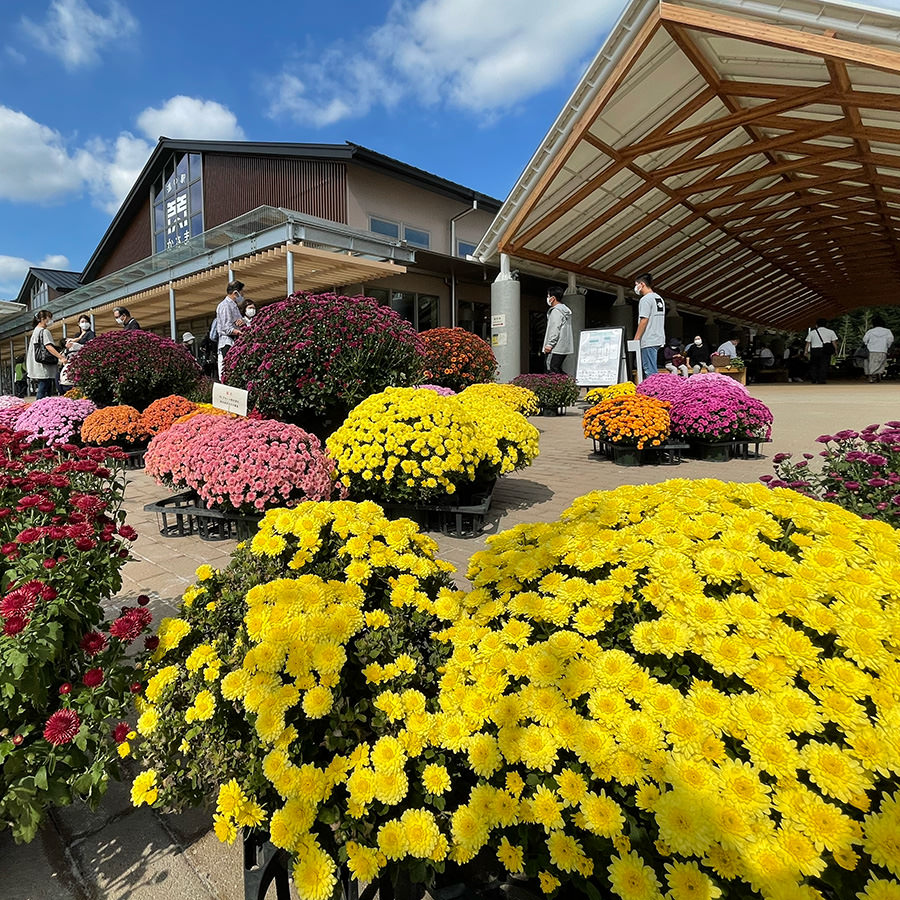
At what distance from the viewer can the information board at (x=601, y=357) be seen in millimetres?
9930

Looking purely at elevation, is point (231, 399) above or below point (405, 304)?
below

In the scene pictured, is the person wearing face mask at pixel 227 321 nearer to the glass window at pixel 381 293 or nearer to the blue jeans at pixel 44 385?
the blue jeans at pixel 44 385

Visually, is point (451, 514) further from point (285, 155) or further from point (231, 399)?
point (285, 155)

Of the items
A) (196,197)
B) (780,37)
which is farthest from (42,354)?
(780,37)

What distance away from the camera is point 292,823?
93 cm

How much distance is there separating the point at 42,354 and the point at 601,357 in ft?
34.7

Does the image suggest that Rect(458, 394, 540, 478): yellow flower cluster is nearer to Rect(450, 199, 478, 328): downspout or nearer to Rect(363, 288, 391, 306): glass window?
Rect(363, 288, 391, 306): glass window

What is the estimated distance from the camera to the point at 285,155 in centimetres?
1482

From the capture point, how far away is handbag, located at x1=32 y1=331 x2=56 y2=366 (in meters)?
8.81

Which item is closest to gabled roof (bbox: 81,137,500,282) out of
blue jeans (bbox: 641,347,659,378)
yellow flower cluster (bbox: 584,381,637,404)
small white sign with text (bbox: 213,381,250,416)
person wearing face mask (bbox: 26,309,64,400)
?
person wearing face mask (bbox: 26,309,64,400)

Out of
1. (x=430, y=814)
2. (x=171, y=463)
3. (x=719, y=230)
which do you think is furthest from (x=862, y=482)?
(x=719, y=230)

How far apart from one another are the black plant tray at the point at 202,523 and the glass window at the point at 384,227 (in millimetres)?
12735

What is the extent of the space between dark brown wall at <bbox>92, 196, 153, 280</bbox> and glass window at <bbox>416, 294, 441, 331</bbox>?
46.0ft

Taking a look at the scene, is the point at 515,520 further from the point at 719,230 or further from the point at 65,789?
the point at 719,230
